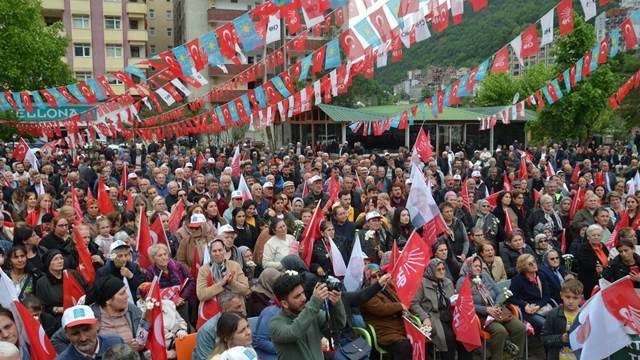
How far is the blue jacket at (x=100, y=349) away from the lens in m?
4.20

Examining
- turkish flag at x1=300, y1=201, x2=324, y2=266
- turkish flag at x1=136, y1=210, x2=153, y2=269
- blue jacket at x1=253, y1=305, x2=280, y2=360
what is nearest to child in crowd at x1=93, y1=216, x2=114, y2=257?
turkish flag at x1=136, y1=210, x2=153, y2=269

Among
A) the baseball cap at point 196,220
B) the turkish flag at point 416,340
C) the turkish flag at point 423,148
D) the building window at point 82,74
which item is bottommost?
the turkish flag at point 416,340

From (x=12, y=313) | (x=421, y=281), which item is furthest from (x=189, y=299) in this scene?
(x=421, y=281)

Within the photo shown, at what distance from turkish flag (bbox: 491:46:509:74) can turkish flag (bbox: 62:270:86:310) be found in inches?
415

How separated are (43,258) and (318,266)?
9.84 feet

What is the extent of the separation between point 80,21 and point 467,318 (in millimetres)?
50020

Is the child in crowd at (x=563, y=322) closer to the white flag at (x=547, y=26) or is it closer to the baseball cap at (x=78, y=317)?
the baseball cap at (x=78, y=317)

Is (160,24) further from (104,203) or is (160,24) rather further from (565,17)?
(565,17)

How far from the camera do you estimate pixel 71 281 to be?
603 cm

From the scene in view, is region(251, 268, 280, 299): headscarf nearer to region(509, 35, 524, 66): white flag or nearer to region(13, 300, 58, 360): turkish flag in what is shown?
region(13, 300, 58, 360): turkish flag

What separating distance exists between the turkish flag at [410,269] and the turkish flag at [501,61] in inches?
341

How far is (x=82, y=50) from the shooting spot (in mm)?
49781

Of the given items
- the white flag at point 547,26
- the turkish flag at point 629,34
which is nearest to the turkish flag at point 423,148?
the white flag at point 547,26

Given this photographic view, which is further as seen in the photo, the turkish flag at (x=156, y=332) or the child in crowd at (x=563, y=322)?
the child in crowd at (x=563, y=322)
